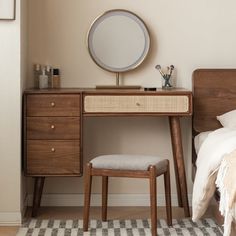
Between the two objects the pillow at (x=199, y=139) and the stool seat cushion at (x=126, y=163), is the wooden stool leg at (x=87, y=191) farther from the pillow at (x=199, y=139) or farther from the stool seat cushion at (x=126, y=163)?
A: the pillow at (x=199, y=139)

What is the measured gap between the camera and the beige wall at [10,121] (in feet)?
12.3

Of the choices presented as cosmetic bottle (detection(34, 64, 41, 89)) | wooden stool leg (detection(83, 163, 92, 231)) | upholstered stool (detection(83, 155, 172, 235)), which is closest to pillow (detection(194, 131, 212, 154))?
upholstered stool (detection(83, 155, 172, 235))

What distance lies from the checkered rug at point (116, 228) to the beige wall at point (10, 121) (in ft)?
0.56

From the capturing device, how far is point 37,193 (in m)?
4.04

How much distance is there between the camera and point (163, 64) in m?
4.24

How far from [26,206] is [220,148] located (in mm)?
1531

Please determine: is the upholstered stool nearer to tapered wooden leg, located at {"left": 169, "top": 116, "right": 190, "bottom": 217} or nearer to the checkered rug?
the checkered rug

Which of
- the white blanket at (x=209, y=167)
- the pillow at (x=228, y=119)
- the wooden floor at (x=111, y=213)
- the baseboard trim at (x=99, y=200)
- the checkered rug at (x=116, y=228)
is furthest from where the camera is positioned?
the baseboard trim at (x=99, y=200)

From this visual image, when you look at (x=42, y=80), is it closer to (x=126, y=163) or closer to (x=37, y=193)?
(x=37, y=193)

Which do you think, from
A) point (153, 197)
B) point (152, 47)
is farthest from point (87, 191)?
point (152, 47)

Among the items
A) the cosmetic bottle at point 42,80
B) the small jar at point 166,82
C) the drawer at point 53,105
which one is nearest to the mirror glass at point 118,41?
the small jar at point 166,82

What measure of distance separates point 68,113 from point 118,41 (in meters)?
0.68

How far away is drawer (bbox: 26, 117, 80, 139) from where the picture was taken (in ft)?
12.5

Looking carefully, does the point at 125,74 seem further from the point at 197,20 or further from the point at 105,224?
the point at 105,224
